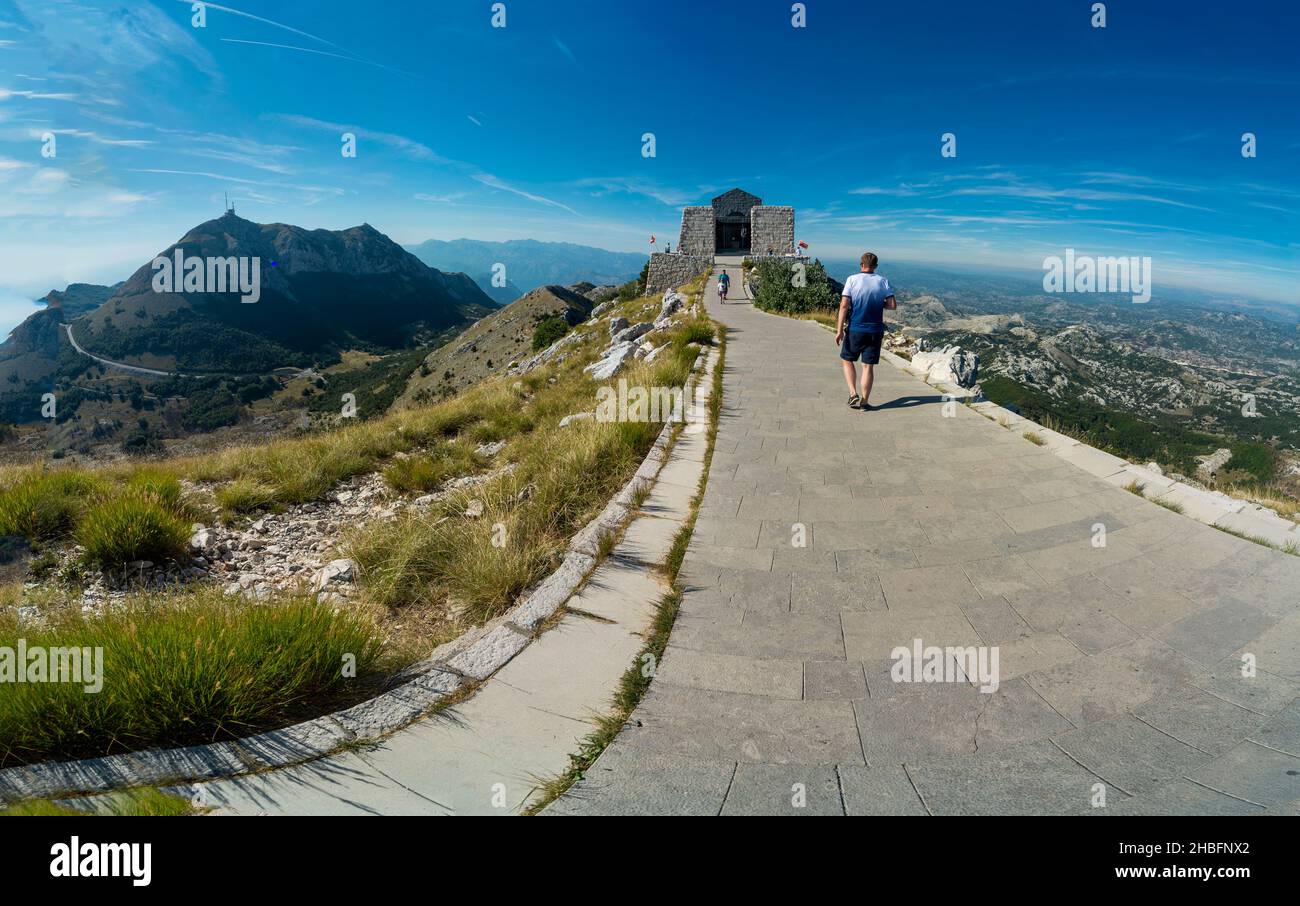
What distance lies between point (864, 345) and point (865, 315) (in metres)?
0.44

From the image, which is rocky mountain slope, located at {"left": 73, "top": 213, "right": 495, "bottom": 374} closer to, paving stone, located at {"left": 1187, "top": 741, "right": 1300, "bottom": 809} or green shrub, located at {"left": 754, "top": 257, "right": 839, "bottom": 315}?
green shrub, located at {"left": 754, "top": 257, "right": 839, "bottom": 315}

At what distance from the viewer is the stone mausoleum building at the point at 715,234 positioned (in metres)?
37.9

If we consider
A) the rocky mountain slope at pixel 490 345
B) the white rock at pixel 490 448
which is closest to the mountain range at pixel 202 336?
the rocky mountain slope at pixel 490 345

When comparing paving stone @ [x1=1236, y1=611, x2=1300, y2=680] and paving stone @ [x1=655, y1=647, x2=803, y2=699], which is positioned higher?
paving stone @ [x1=1236, y1=611, x2=1300, y2=680]

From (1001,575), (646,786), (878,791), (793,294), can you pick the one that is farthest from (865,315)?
(793,294)

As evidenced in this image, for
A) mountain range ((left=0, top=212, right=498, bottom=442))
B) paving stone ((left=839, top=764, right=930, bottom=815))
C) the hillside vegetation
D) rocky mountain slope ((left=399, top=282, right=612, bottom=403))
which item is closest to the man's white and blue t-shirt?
the hillside vegetation

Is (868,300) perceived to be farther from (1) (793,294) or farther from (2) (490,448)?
(1) (793,294)

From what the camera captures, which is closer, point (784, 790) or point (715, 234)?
point (784, 790)

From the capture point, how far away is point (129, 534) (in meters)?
4.68

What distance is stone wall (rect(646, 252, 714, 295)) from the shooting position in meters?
38.6

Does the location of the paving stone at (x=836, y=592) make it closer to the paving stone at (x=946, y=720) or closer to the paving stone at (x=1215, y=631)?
the paving stone at (x=946, y=720)

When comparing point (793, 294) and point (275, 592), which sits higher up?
point (793, 294)

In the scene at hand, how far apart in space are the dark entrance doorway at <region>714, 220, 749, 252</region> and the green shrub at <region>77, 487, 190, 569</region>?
131ft

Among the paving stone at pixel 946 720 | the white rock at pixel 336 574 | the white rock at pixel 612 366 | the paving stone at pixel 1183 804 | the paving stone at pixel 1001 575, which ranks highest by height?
the white rock at pixel 612 366
